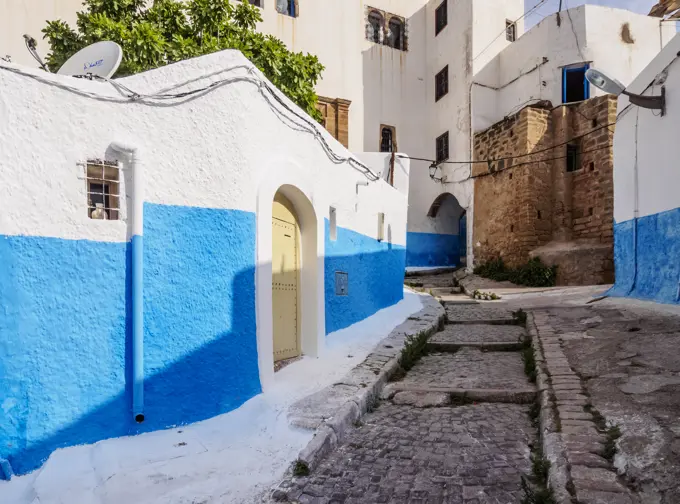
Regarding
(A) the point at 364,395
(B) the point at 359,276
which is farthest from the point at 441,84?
(A) the point at 364,395

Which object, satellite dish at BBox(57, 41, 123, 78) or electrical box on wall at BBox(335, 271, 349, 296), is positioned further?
electrical box on wall at BBox(335, 271, 349, 296)

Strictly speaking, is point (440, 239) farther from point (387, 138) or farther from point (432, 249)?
point (387, 138)

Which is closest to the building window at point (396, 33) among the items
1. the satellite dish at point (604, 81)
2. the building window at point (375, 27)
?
the building window at point (375, 27)

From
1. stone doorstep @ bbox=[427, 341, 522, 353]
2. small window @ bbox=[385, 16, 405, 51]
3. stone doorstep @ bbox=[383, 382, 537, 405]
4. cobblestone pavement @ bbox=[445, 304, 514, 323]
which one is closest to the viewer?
stone doorstep @ bbox=[383, 382, 537, 405]

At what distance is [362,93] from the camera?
1780 cm

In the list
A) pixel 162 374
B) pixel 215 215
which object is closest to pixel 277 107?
pixel 215 215

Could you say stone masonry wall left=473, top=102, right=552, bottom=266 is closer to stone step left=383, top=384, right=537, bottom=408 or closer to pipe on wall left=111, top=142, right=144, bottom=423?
stone step left=383, top=384, right=537, bottom=408

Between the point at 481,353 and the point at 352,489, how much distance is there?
4.11 m

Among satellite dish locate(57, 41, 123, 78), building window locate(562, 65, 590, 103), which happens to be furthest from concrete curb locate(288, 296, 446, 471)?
building window locate(562, 65, 590, 103)

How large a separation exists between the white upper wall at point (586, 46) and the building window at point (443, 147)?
3.05 meters

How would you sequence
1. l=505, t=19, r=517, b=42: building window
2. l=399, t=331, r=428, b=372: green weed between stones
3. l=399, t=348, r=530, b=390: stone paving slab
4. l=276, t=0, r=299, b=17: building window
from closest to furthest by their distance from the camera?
l=399, t=348, r=530, b=390: stone paving slab → l=399, t=331, r=428, b=372: green weed between stones → l=276, t=0, r=299, b=17: building window → l=505, t=19, r=517, b=42: building window

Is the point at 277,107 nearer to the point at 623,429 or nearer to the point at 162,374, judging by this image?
the point at 162,374

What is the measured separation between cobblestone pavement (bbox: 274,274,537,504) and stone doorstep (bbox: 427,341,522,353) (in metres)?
1.24

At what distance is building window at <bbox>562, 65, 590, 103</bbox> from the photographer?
1483cm
